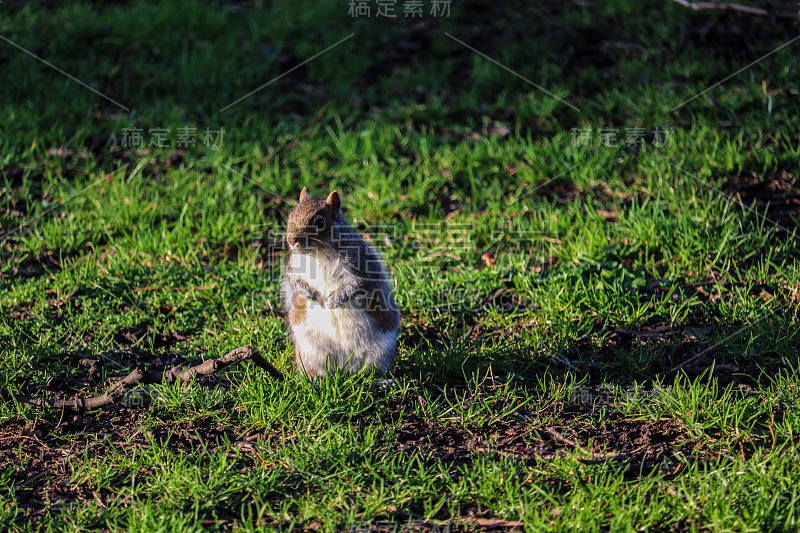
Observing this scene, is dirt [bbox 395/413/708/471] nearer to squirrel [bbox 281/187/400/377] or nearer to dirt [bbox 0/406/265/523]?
squirrel [bbox 281/187/400/377]

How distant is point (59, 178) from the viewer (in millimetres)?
5457

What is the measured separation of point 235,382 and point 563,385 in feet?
4.80

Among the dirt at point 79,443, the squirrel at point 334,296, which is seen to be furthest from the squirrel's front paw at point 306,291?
the dirt at point 79,443

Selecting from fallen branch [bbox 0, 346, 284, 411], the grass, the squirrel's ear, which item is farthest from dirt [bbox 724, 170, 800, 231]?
fallen branch [bbox 0, 346, 284, 411]

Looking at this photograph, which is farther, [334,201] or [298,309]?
[298,309]

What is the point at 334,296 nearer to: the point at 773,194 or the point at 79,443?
the point at 79,443

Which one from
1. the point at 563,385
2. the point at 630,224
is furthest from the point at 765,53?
the point at 563,385

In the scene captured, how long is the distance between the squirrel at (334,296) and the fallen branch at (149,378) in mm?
225

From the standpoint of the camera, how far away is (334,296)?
10.8ft

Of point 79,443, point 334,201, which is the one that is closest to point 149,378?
point 79,443

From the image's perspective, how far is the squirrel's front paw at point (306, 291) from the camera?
10.9 ft

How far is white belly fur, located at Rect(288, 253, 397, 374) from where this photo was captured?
3.33 m

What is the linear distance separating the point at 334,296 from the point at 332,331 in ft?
0.54

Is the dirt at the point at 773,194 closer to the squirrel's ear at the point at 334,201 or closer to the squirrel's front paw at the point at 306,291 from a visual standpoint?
the squirrel's ear at the point at 334,201
